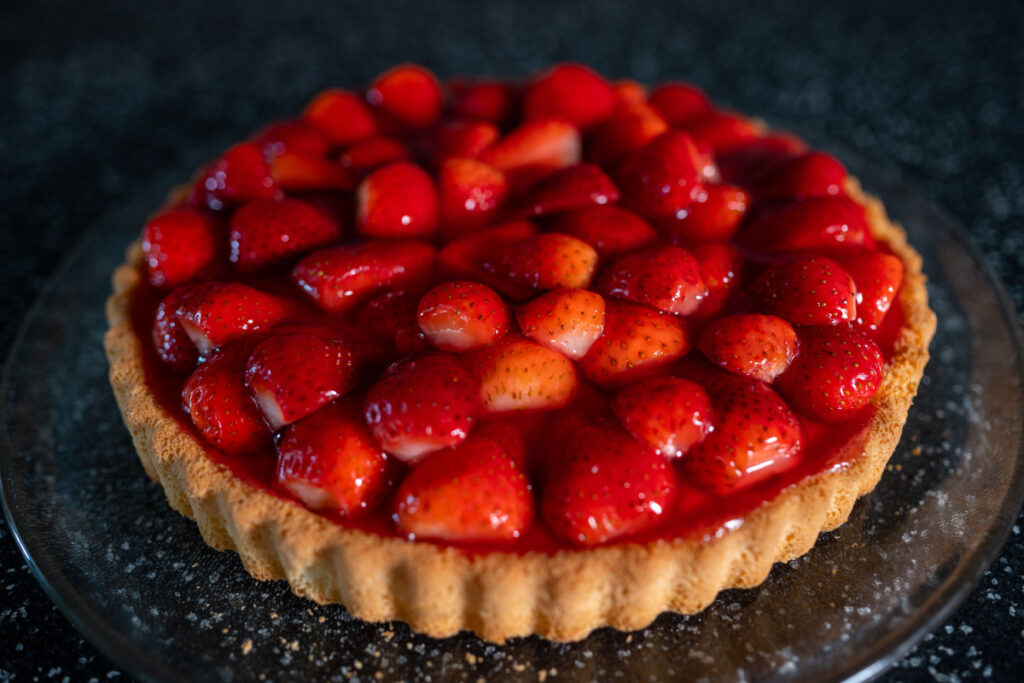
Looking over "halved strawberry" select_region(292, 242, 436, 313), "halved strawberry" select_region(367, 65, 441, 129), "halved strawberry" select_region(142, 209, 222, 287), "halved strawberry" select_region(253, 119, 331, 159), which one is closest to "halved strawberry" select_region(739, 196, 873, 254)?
"halved strawberry" select_region(292, 242, 436, 313)

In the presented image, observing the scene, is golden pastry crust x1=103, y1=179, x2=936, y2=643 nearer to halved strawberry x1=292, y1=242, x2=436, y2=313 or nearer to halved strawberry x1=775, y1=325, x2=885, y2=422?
halved strawberry x1=775, y1=325, x2=885, y2=422

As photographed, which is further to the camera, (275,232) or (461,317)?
(275,232)

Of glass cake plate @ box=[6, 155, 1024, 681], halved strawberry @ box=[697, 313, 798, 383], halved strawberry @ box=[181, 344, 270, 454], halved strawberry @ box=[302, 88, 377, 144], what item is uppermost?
halved strawberry @ box=[302, 88, 377, 144]

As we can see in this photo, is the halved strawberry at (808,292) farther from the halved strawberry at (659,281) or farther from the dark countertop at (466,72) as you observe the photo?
the dark countertop at (466,72)

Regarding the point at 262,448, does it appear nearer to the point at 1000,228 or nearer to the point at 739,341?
the point at 739,341

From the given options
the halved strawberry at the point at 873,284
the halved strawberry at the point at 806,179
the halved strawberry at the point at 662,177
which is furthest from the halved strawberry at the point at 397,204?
the halved strawberry at the point at 873,284

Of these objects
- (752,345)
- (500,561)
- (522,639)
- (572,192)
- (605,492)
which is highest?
(572,192)

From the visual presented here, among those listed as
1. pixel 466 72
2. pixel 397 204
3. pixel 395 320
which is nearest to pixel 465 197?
pixel 397 204

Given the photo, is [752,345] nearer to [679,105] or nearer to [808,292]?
[808,292]
